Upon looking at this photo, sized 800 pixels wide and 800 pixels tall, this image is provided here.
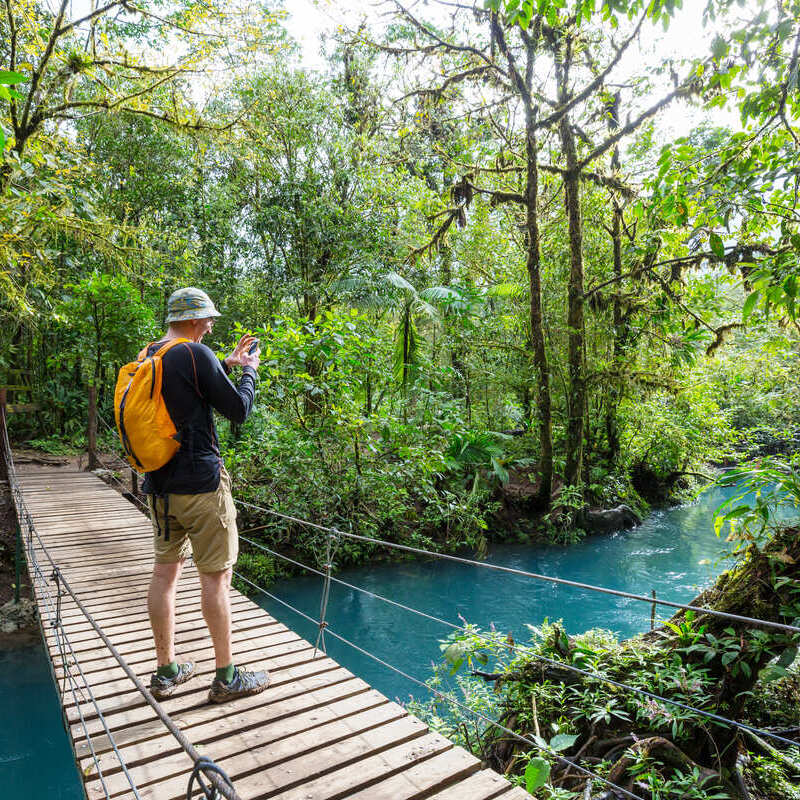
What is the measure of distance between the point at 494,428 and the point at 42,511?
9.17 metres

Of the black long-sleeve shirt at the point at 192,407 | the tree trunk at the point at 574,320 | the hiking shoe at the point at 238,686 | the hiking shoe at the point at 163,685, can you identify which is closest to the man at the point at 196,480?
the black long-sleeve shirt at the point at 192,407

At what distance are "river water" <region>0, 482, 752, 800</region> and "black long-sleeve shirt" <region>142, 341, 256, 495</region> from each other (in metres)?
3.61

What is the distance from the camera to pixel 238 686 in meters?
2.70

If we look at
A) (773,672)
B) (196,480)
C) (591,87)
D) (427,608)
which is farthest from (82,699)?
(591,87)

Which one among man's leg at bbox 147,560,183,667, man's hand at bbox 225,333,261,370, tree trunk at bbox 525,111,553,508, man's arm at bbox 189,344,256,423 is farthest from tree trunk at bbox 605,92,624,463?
man's leg at bbox 147,560,183,667

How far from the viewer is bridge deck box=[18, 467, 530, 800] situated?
217 cm

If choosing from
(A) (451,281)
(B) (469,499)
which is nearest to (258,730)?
(B) (469,499)

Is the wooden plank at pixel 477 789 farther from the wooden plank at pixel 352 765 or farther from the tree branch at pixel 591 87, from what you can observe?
the tree branch at pixel 591 87

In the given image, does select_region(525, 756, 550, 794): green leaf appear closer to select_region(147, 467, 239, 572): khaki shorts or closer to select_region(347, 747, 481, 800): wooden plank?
select_region(347, 747, 481, 800): wooden plank

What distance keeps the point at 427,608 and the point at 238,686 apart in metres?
5.46

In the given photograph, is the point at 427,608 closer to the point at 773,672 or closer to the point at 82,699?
the point at 773,672

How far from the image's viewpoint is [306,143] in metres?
11.9

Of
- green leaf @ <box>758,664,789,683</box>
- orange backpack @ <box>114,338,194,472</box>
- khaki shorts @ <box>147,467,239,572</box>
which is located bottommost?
green leaf @ <box>758,664,789,683</box>

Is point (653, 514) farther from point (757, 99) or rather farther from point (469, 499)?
point (757, 99)
